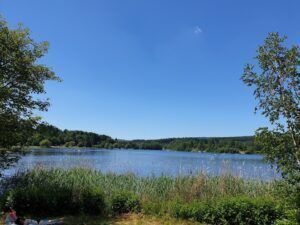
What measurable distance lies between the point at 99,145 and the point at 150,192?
9378 cm

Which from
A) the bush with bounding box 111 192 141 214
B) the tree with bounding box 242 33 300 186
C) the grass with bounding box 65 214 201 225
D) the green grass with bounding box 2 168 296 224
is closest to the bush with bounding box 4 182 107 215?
the green grass with bounding box 2 168 296 224

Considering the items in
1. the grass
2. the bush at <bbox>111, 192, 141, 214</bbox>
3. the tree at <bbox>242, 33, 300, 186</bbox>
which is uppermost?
the tree at <bbox>242, 33, 300, 186</bbox>

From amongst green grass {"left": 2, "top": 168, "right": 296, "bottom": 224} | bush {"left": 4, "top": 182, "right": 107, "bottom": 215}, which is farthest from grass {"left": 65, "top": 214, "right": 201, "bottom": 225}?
bush {"left": 4, "top": 182, "right": 107, "bottom": 215}

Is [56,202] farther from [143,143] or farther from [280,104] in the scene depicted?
[143,143]

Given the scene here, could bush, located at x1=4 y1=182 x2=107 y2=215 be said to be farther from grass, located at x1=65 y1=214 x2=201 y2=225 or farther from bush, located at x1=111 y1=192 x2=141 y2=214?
grass, located at x1=65 y1=214 x2=201 y2=225

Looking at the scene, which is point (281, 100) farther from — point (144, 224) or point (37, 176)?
point (37, 176)

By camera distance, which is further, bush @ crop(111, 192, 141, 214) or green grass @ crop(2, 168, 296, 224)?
bush @ crop(111, 192, 141, 214)

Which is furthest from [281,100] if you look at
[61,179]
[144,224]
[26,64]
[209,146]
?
[209,146]

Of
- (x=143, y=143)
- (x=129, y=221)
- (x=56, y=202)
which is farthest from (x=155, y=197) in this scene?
(x=143, y=143)

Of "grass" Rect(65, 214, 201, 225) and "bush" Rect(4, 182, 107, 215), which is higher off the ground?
"bush" Rect(4, 182, 107, 215)

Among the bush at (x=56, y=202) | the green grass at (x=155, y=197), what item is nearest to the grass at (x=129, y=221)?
the green grass at (x=155, y=197)

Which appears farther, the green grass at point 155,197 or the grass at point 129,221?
the grass at point 129,221

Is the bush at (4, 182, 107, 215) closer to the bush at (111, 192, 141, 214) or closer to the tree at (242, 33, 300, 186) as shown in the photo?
the bush at (111, 192, 141, 214)

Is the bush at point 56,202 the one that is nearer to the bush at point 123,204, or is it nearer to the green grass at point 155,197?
the green grass at point 155,197
